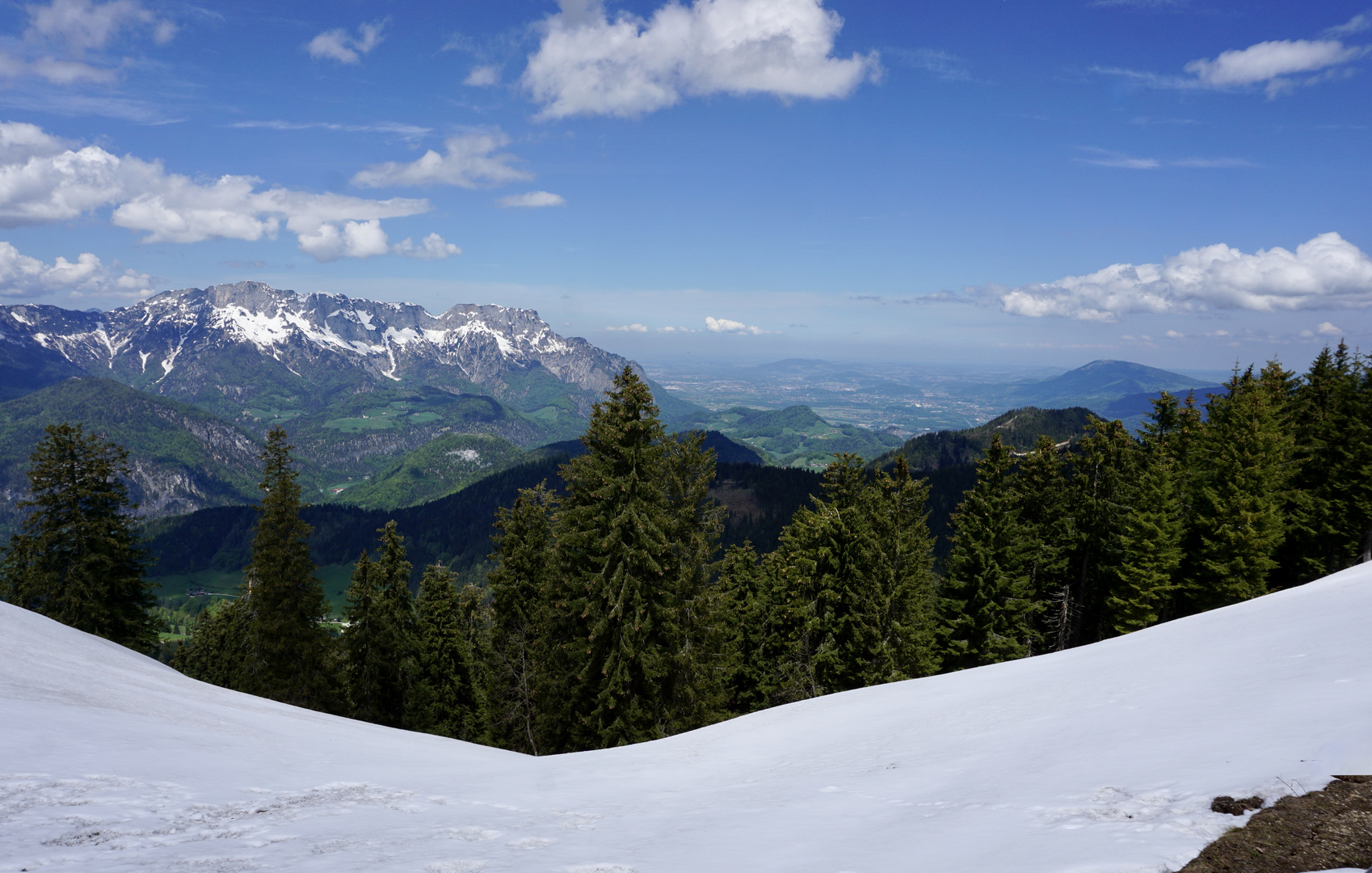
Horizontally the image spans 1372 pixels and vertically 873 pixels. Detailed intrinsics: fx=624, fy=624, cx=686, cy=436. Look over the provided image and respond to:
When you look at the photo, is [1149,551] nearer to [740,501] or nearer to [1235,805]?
[1235,805]

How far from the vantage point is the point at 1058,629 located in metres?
31.3

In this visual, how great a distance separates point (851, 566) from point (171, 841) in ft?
81.7

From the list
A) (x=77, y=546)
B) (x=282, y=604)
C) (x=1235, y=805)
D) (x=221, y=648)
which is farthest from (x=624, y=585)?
(x=221, y=648)

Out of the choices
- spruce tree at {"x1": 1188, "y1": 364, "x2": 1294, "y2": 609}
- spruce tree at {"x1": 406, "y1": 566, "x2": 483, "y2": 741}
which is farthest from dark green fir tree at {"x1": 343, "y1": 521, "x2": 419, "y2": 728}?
spruce tree at {"x1": 1188, "y1": 364, "x2": 1294, "y2": 609}

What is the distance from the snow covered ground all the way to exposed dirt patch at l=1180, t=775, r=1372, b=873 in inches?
7.4

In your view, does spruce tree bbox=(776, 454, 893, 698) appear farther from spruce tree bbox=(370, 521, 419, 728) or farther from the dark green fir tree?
the dark green fir tree

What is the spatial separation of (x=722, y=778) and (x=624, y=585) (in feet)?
35.2

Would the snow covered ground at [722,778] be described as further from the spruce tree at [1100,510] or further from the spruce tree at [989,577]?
the spruce tree at [1100,510]

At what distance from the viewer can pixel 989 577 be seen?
2938cm

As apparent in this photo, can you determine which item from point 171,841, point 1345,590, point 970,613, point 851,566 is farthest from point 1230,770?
point 970,613

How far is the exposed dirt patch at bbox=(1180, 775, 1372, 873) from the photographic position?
4637mm

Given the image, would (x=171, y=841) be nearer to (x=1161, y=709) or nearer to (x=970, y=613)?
(x=1161, y=709)

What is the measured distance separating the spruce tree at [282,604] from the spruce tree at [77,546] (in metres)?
4.93

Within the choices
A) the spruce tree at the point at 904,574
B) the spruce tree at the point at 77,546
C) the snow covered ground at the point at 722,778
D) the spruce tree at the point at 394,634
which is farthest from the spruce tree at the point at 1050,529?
the spruce tree at the point at 77,546
